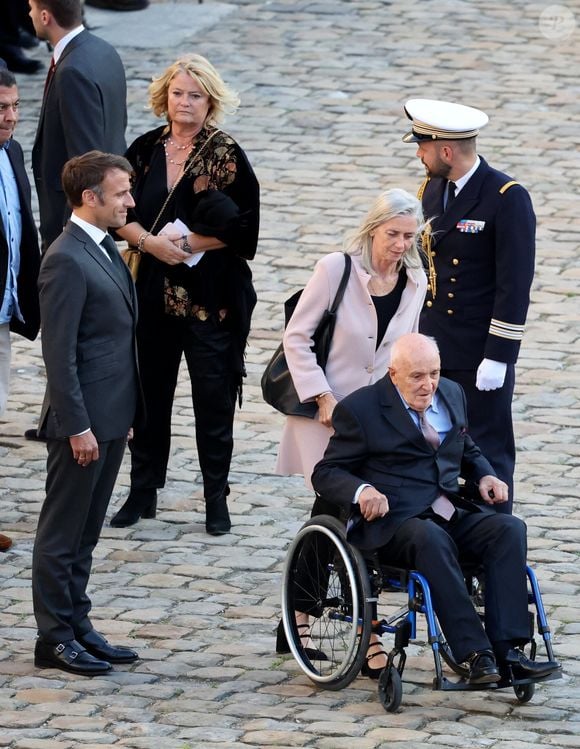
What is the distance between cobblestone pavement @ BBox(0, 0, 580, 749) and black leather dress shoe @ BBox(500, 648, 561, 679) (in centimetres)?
13

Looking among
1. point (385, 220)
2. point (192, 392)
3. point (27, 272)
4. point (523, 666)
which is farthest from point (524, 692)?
point (27, 272)

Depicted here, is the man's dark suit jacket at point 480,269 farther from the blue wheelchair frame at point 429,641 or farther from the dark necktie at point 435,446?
the blue wheelchair frame at point 429,641

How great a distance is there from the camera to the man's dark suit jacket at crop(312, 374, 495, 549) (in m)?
5.87

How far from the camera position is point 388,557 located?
19.1 feet

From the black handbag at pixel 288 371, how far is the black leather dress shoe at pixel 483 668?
1.18 metres

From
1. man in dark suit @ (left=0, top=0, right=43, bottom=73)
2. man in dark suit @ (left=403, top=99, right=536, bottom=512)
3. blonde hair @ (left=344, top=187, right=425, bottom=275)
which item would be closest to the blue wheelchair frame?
man in dark suit @ (left=403, top=99, right=536, bottom=512)

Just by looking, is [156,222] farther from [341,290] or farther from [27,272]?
[341,290]

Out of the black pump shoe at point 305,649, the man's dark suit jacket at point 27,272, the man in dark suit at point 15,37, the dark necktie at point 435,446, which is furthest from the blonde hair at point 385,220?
the man in dark suit at point 15,37

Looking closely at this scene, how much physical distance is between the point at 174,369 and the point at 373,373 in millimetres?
1449

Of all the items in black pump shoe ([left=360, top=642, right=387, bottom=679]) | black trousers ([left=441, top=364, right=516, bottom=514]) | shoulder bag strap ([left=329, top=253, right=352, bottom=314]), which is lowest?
black pump shoe ([left=360, top=642, right=387, bottom=679])

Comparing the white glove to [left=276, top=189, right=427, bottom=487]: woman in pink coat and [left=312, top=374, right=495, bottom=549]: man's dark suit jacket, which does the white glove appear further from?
[left=312, top=374, right=495, bottom=549]: man's dark suit jacket

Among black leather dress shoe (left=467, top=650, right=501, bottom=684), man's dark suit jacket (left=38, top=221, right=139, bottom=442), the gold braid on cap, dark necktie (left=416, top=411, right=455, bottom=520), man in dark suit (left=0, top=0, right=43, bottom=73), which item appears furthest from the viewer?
man in dark suit (left=0, top=0, right=43, bottom=73)

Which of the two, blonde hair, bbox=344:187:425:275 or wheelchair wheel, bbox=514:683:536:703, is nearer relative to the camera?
wheelchair wheel, bbox=514:683:536:703

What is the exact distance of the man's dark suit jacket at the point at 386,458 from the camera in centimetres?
587
